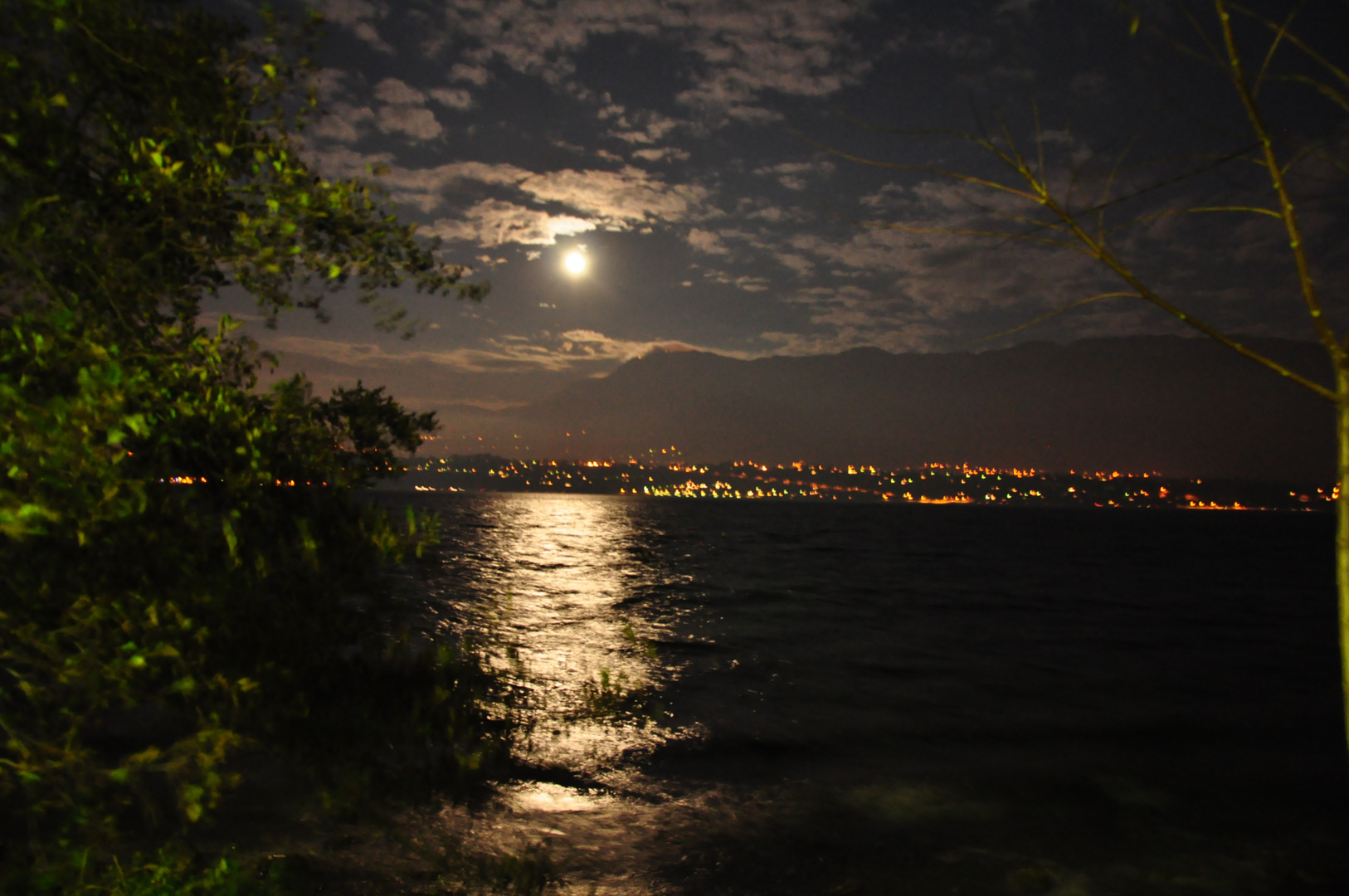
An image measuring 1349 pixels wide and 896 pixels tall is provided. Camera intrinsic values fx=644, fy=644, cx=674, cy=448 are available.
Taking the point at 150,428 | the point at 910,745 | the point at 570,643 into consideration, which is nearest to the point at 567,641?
the point at 570,643

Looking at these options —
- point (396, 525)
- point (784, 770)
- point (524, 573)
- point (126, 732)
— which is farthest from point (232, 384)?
point (524, 573)

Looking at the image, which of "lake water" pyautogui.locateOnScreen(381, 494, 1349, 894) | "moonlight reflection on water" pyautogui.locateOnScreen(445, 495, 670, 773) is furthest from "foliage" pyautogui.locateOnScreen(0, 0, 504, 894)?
"moonlight reflection on water" pyautogui.locateOnScreen(445, 495, 670, 773)

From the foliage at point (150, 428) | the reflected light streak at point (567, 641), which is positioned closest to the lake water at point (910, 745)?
the reflected light streak at point (567, 641)

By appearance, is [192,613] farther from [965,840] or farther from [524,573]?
[524,573]

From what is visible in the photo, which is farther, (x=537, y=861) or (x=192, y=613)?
(x=537, y=861)

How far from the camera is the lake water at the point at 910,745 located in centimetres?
854

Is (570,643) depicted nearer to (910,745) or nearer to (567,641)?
(567,641)

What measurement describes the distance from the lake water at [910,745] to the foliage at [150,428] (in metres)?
2.57

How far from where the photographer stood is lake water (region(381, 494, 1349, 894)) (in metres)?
8.54

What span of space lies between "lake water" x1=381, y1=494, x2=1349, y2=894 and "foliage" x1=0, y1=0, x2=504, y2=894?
257 centimetres

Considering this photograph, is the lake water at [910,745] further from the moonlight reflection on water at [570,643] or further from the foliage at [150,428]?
the foliage at [150,428]

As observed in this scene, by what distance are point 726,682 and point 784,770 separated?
18.6 ft

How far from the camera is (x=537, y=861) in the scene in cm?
782

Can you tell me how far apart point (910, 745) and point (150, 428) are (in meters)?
13.6
